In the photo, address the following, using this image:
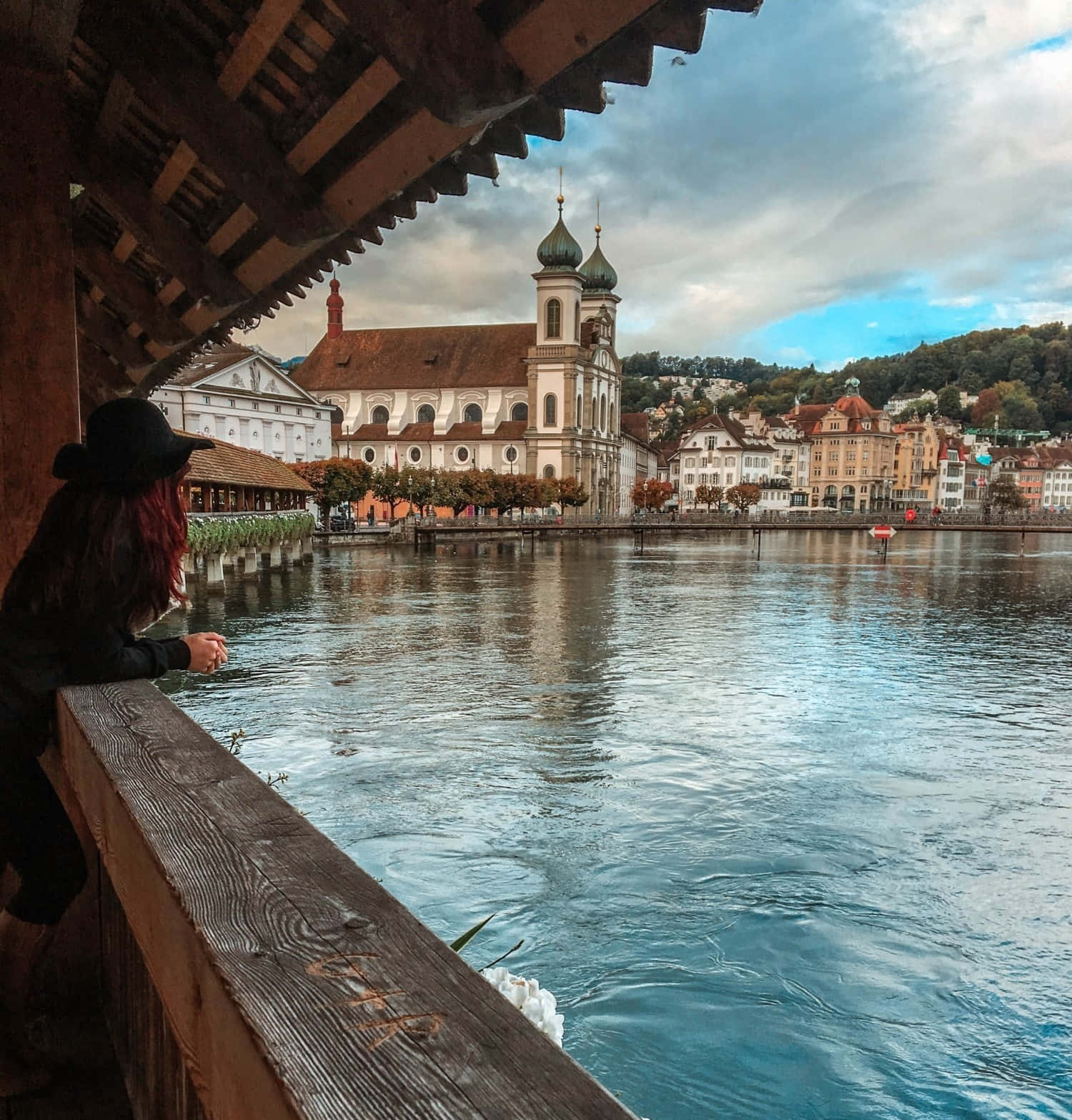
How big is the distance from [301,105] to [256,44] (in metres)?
0.41

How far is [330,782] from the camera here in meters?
9.41

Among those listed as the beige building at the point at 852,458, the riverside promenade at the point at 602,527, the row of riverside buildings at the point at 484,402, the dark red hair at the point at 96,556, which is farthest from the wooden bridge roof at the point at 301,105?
the beige building at the point at 852,458

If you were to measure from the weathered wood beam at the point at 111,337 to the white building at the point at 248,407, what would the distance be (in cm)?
4713

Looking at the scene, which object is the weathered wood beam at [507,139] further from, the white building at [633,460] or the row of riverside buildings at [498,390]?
the white building at [633,460]

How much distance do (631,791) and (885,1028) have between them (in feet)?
12.8

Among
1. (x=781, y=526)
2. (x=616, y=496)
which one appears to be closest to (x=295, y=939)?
(x=781, y=526)

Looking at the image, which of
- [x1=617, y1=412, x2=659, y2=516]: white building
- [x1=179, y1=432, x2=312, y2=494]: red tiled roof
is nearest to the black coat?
[x1=179, y1=432, x2=312, y2=494]: red tiled roof

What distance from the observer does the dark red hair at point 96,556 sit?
2117mm

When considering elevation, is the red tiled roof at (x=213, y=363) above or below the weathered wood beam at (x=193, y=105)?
above

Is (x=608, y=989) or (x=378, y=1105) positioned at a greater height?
(x=378, y=1105)

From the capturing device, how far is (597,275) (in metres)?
85.4

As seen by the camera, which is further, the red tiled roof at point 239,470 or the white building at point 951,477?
the white building at point 951,477

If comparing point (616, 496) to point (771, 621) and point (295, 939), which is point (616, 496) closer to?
point (771, 621)

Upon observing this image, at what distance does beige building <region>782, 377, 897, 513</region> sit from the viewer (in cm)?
11388
